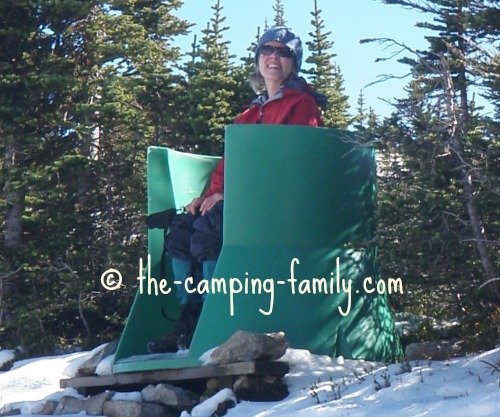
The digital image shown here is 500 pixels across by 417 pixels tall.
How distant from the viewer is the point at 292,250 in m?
6.14

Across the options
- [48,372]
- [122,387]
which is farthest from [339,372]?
[48,372]

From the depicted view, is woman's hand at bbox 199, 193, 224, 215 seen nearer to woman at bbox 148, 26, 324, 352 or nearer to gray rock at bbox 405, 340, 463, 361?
woman at bbox 148, 26, 324, 352

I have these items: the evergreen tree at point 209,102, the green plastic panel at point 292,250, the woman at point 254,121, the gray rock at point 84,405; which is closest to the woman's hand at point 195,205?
the woman at point 254,121

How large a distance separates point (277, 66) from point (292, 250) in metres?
1.40

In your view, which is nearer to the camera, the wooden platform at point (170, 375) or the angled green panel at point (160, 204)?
the wooden platform at point (170, 375)

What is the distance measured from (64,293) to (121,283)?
882 millimetres

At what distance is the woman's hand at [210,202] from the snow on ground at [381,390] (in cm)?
125

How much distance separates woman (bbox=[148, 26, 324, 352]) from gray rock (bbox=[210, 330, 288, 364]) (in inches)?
34.4

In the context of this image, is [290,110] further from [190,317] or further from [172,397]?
[172,397]

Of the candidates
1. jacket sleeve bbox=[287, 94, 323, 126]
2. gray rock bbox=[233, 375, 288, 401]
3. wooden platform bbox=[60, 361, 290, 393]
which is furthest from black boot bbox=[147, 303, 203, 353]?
jacket sleeve bbox=[287, 94, 323, 126]

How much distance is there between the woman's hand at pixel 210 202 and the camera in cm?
643

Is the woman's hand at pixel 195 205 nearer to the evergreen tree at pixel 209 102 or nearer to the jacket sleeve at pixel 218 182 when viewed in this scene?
the jacket sleeve at pixel 218 182

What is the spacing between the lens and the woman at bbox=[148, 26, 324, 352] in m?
6.34

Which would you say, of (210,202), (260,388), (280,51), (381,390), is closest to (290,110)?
(280,51)
